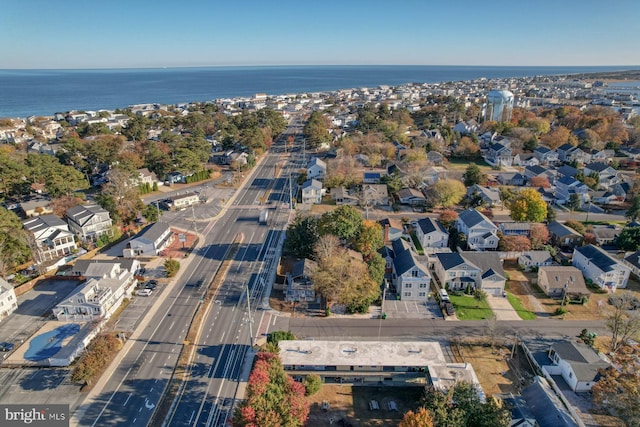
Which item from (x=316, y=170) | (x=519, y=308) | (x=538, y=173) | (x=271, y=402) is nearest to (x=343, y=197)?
(x=316, y=170)

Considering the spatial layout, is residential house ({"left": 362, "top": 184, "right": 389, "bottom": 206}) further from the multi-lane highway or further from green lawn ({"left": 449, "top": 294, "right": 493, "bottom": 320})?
green lawn ({"left": 449, "top": 294, "right": 493, "bottom": 320})

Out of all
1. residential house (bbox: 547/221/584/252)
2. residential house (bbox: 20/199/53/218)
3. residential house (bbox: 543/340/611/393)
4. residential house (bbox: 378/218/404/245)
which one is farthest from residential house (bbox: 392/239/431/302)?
residential house (bbox: 20/199/53/218)

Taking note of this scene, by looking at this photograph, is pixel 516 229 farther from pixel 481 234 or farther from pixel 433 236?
pixel 433 236

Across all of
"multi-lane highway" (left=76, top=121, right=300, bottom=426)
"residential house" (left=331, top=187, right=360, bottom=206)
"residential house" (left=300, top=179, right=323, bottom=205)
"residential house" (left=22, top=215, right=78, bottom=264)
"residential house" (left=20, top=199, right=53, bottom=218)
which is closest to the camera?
"multi-lane highway" (left=76, top=121, right=300, bottom=426)

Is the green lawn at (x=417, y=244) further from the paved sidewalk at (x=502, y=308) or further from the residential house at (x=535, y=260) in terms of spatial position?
the residential house at (x=535, y=260)

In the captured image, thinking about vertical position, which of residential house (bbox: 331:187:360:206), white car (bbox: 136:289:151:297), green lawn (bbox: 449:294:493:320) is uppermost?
residential house (bbox: 331:187:360:206)

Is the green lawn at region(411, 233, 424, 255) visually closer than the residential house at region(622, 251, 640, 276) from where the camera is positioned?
No

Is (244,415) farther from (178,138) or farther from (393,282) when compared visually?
(178,138)

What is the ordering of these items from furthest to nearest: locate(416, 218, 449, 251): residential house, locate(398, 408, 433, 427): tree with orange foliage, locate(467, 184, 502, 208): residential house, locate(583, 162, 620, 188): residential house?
1. locate(583, 162, 620, 188): residential house
2. locate(467, 184, 502, 208): residential house
3. locate(416, 218, 449, 251): residential house
4. locate(398, 408, 433, 427): tree with orange foliage
